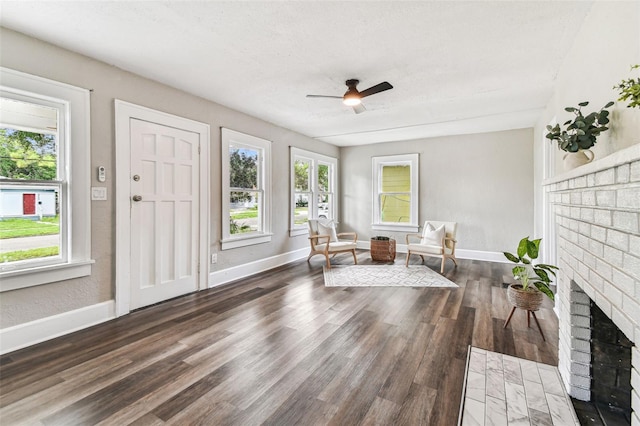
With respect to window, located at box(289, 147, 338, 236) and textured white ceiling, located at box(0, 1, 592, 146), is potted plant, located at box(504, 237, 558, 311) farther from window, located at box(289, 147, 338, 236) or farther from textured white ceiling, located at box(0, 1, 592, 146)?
window, located at box(289, 147, 338, 236)

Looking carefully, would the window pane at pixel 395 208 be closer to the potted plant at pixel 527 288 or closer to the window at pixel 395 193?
the window at pixel 395 193

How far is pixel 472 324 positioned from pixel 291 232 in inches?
133

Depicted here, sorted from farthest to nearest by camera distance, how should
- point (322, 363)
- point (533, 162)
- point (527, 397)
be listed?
point (533, 162), point (322, 363), point (527, 397)

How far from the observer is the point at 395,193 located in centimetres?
652

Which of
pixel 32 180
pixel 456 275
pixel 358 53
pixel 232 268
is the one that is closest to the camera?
pixel 32 180

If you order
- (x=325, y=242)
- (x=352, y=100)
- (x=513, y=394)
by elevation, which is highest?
(x=352, y=100)

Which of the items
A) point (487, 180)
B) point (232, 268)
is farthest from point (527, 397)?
point (487, 180)

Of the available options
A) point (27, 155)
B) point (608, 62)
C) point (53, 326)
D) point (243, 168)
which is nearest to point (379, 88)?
point (608, 62)

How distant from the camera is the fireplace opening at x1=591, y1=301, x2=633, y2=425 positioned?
5.00ft

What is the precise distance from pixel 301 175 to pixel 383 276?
8.51ft

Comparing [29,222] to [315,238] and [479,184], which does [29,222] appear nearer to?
[315,238]

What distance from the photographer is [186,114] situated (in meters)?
3.57

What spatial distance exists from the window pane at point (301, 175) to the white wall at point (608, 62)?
162 inches

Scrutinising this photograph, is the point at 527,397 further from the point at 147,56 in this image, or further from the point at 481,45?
the point at 147,56
